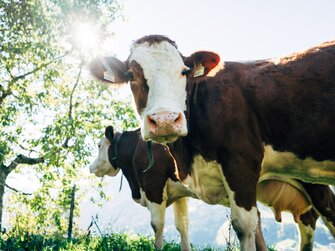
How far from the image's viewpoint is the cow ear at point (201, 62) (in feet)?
18.6

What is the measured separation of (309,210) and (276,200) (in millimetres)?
617

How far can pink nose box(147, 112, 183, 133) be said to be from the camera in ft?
14.6

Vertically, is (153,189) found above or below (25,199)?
below

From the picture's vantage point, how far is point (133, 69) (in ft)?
18.2

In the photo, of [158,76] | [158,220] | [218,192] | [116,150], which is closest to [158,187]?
[158,220]

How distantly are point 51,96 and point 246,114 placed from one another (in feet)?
58.2

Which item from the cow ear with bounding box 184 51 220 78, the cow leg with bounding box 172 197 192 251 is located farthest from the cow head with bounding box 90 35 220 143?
the cow leg with bounding box 172 197 192 251

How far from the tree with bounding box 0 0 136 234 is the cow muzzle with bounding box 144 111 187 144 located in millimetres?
13410

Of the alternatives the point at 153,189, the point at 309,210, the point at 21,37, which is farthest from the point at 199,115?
the point at 21,37

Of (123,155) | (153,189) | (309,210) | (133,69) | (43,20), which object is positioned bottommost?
(309,210)

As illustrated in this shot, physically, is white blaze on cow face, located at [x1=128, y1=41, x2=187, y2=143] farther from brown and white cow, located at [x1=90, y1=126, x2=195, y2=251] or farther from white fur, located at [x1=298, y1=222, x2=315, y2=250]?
white fur, located at [x1=298, y1=222, x2=315, y2=250]

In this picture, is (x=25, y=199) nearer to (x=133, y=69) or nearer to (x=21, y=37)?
(x=21, y=37)

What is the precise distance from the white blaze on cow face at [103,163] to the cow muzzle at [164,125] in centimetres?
864

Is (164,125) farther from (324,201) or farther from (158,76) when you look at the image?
(324,201)
